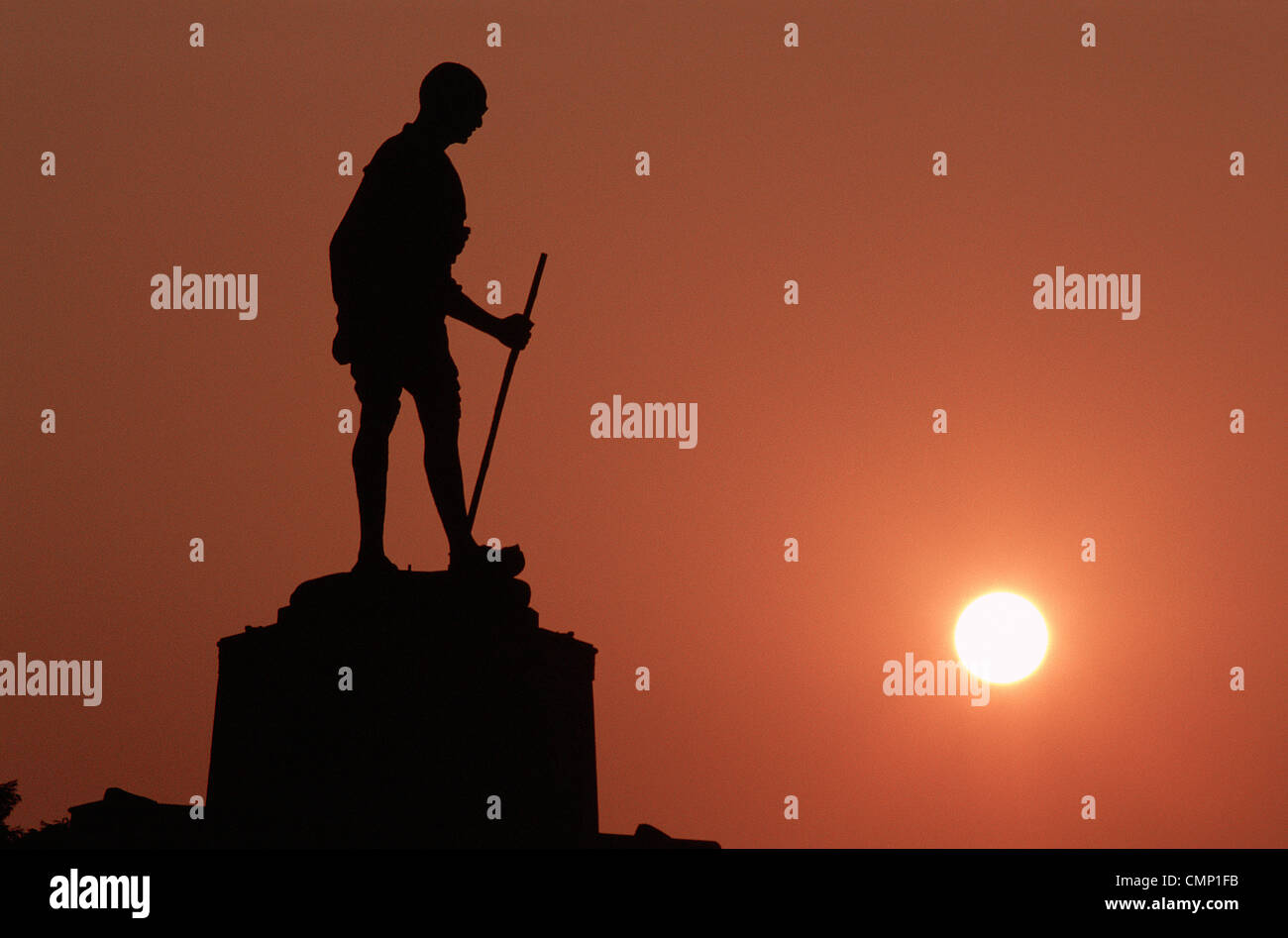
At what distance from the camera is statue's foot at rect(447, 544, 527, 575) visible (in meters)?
16.4

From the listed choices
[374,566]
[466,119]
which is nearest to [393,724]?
[374,566]

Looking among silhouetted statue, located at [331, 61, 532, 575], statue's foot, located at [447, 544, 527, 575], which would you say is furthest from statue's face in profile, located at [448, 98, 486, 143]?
statue's foot, located at [447, 544, 527, 575]

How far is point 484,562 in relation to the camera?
16438mm

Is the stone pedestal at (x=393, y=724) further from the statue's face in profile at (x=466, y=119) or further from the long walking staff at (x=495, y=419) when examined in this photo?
the statue's face in profile at (x=466, y=119)

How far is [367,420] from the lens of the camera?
54.6 ft

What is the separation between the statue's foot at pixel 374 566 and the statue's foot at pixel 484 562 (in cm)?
51

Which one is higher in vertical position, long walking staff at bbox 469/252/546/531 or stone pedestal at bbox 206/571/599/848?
long walking staff at bbox 469/252/546/531

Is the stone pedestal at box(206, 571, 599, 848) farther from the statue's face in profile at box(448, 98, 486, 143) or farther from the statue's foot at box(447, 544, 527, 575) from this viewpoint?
the statue's face in profile at box(448, 98, 486, 143)

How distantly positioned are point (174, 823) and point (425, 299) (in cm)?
491

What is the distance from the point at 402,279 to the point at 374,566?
244 centimetres

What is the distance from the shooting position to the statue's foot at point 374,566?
53.2ft

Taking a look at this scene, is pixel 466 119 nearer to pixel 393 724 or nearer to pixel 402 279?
pixel 402 279

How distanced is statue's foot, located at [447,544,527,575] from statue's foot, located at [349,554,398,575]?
51 centimetres
